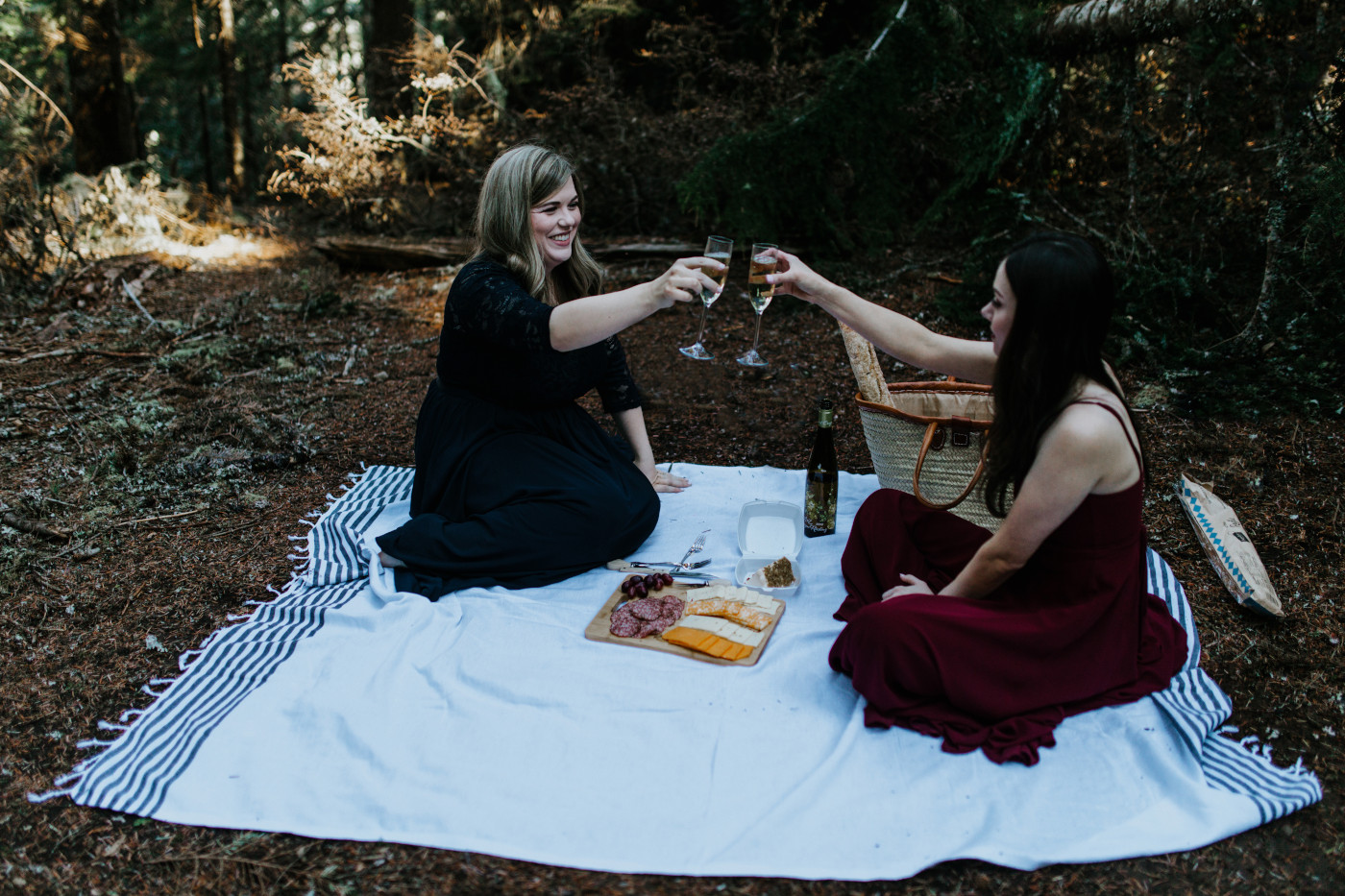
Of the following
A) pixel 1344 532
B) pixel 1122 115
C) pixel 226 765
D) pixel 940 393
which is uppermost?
pixel 1122 115

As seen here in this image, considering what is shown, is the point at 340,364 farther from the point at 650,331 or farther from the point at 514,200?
the point at 514,200

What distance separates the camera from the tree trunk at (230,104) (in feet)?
43.1

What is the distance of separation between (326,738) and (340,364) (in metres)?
4.12

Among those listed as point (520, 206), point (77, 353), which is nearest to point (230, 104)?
point (77, 353)

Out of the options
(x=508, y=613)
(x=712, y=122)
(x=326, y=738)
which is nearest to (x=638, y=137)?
(x=712, y=122)

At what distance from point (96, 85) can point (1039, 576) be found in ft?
41.1

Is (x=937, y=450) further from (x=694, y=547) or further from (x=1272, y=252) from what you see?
(x=1272, y=252)

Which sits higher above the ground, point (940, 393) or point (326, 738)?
point (940, 393)

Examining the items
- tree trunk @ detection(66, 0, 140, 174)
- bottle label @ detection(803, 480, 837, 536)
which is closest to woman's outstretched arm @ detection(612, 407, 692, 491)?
bottle label @ detection(803, 480, 837, 536)

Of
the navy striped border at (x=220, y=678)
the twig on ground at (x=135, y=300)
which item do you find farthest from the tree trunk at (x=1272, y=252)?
the twig on ground at (x=135, y=300)

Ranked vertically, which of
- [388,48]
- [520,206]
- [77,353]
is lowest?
[77,353]

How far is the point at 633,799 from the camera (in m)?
2.30

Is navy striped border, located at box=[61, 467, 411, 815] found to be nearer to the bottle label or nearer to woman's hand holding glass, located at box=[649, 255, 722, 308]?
woman's hand holding glass, located at box=[649, 255, 722, 308]

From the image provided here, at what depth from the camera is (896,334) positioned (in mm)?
2996
